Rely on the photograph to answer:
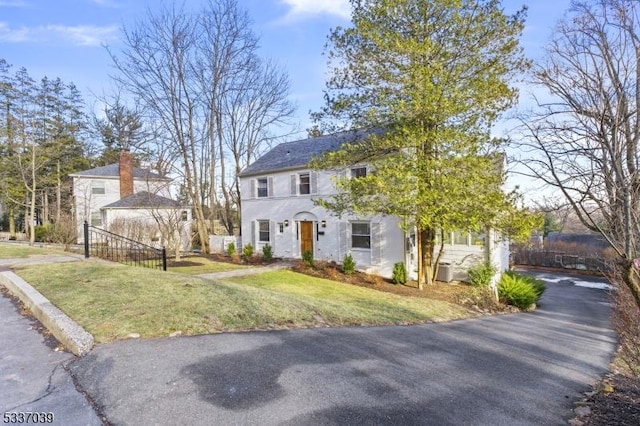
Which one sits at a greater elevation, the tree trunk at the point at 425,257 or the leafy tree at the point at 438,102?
the leafy tree at the point at 438,102

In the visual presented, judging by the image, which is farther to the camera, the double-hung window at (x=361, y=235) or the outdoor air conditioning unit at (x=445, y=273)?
the double-hung window at (x=361, y=235)

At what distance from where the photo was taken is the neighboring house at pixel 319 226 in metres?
15.8

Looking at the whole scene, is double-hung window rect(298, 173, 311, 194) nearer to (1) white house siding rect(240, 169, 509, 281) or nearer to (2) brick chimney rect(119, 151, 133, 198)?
(1) white house siding rect(240, 169, 509, 281)

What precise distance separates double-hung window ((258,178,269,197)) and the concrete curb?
13967 mm

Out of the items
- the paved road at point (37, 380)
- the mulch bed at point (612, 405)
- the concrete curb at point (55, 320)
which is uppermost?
the concrete curb at point (55, 320)

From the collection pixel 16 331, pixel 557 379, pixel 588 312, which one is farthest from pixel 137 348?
pixel 588 312

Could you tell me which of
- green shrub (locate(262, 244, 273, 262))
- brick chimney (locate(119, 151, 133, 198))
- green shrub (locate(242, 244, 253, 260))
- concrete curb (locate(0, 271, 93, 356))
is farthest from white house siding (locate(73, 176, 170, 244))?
concrete curb (locate(0, 271, 93, 356))

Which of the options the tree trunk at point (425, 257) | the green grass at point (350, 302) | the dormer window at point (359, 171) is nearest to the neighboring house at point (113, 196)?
the dormer window at point (359, 171)

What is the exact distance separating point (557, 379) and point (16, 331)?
25.1 feet

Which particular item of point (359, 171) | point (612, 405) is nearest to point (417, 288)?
point (359, 171)

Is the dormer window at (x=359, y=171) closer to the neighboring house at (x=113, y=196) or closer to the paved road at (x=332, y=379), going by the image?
the paved road at (x=332, y=379)

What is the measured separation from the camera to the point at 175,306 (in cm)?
636

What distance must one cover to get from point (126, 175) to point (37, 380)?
88.8 ft

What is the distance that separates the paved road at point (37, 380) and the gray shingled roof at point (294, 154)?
47.6 feet
